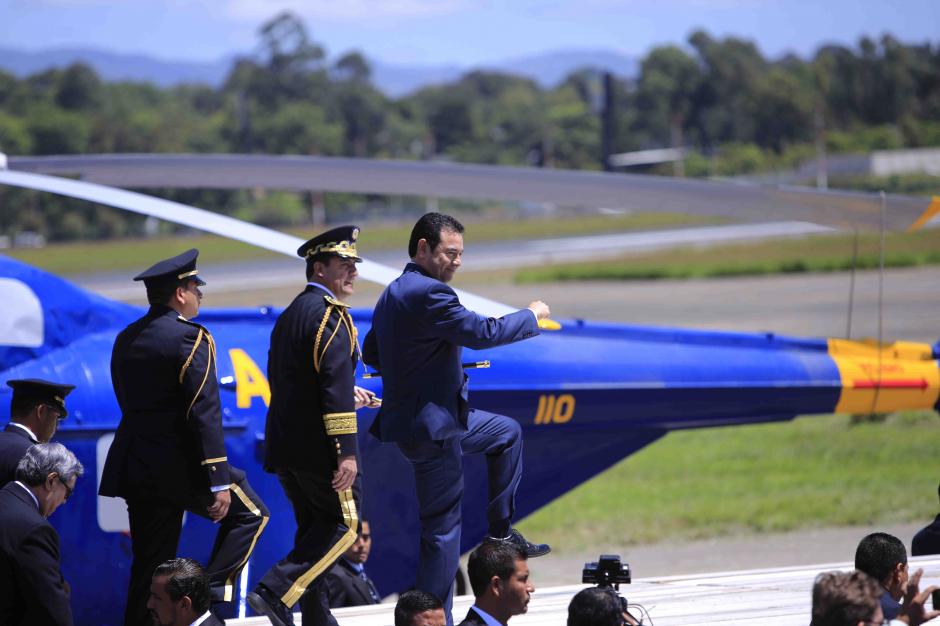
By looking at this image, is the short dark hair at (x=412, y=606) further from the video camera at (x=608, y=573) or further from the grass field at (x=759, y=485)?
the grass field at (x=759, y=485)

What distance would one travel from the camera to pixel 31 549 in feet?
12.8

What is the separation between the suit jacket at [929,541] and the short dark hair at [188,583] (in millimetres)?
3688

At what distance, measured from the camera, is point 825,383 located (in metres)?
7.27

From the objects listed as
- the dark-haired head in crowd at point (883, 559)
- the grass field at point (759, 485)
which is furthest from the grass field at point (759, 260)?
the dark-haired head in crowd at point (883, 559)

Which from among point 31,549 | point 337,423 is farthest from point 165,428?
point 31,549

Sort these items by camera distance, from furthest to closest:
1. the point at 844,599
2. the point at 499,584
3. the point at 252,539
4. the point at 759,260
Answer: the point at 759,260 < the point at 252,539 < the point at 499,584 < the point at 844,599

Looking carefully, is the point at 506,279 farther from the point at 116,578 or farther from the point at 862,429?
the point at 116,578

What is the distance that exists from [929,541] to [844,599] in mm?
3136

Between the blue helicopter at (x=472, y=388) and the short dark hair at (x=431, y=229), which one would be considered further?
the blue helicopter at (x=472, y=388)

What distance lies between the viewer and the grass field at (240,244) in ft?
162

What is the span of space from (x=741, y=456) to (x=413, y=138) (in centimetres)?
9563

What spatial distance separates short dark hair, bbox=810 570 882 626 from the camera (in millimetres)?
3275

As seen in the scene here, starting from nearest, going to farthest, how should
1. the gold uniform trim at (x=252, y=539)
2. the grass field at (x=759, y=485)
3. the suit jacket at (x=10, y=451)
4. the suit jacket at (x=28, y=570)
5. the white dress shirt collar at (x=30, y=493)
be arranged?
1. the suit jacket at (x=28, y=570)
2. the white dress shirt collar at (x=30, y=493)
3. the suit jacket at (x=10, y=451)
4. the gold uniform trim at (x=252, y=539)
5. the grass field at (x=759, y=485)

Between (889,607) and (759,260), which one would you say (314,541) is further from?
(759,260)
